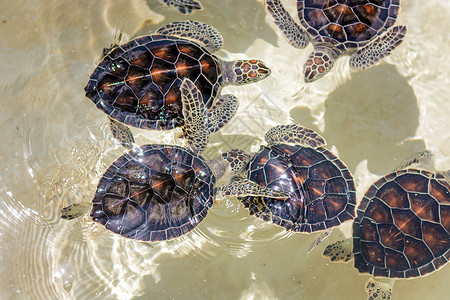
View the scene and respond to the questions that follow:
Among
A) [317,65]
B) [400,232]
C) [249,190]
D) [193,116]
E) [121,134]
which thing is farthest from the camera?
[317,65]

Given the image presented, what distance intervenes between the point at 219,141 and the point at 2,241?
10.3 ft

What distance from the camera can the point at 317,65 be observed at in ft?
16.9

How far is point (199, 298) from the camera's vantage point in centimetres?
488

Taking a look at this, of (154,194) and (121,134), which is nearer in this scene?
(154,194)

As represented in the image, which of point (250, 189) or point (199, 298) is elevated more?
point (250, 189)

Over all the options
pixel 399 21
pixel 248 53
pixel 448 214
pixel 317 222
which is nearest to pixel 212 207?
pixel 317 222

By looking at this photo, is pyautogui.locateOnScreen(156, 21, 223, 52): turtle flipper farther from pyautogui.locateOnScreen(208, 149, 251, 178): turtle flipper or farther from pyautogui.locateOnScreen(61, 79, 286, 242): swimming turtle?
pyautogui.locateOnScreen(208, 149, 251, 178): turtle flipper

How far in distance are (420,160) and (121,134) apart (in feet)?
13.9

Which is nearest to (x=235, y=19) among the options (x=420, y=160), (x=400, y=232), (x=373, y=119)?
(x=373, y=119)

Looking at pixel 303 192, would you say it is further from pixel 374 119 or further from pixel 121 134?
pixel 121 134

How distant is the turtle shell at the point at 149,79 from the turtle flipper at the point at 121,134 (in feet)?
0.95

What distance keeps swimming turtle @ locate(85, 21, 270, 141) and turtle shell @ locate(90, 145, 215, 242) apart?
1.65 feet

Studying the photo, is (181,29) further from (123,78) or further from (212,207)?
(212,207)

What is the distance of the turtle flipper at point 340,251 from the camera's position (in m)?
4.88
